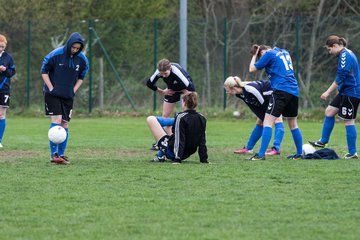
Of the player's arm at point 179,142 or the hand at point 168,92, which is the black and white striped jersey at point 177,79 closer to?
the hand at point 168,92

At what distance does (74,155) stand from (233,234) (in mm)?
6340

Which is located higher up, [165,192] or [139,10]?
[139,10]

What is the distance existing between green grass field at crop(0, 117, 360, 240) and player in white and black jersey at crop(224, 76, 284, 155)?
12.3 inches

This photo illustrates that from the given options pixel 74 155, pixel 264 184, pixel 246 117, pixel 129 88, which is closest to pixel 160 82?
pixel 129 88

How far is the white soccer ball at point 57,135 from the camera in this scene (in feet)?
36.1

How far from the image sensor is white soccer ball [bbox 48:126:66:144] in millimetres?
10992

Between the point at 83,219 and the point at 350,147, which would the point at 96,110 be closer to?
the point at 350,147

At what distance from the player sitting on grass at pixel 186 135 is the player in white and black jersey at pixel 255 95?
1134mm

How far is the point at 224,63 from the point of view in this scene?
2348 centimetres

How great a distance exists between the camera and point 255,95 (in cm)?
1218

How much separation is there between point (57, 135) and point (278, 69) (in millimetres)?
3189

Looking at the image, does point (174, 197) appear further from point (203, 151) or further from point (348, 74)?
point (348, 74)

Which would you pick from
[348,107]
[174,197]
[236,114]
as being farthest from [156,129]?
[236,114]

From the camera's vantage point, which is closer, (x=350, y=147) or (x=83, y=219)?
(x=83, y=219)
